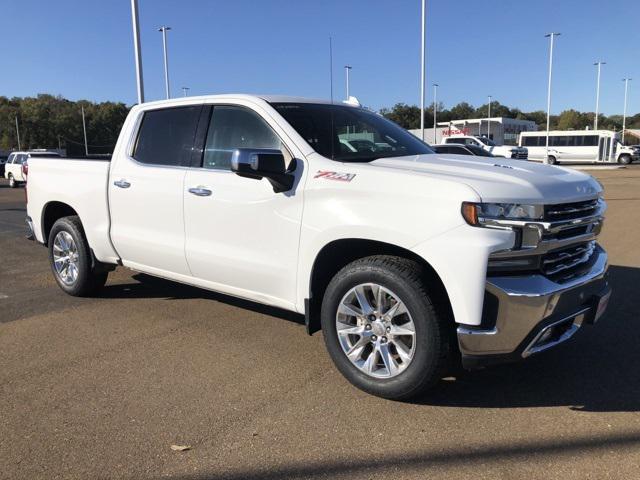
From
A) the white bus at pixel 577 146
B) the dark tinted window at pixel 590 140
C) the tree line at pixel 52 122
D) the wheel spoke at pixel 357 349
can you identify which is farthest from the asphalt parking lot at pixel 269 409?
the tree line at pixel 52 122

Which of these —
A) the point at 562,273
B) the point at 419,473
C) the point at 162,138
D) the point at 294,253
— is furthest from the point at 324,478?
the point at 162,138

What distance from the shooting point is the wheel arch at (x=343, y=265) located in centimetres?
341

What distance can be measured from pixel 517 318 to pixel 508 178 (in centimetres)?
84

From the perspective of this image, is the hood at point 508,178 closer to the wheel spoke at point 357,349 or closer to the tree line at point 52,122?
the wheel spoke at point 357,349

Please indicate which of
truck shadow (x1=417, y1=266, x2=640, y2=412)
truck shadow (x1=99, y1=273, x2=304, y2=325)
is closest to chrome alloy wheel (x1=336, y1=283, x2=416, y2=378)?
truck shadow (x1=417, y1=266, x2=640, y2=412)

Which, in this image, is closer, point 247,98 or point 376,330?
point 376,330

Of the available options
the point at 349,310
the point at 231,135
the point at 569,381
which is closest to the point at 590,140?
the point at 569,381

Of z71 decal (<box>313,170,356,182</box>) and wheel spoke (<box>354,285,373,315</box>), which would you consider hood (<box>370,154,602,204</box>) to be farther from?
wheel spoke (<box>354,285,373,315</box>)

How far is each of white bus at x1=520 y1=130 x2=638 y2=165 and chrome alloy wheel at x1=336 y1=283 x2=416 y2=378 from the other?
47.8m

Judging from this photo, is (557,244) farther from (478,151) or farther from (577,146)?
(577,146)

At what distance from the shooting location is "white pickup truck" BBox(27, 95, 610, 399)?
10.3 feet

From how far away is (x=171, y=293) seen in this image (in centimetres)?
622

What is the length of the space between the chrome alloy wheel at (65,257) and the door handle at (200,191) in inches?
81.7

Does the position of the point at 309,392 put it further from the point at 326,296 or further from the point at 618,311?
the point at 618,311
